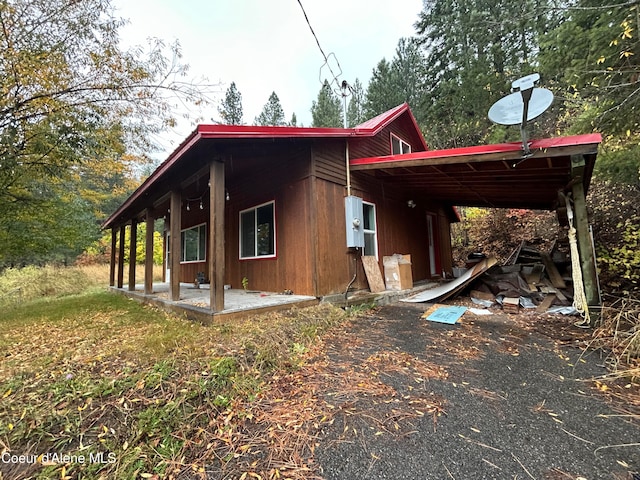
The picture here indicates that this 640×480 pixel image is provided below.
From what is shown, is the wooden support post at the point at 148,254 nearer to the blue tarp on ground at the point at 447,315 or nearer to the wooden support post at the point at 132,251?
the wooden support post at the point at 132,251

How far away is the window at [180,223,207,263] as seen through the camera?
8841mm

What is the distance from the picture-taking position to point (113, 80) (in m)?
→ 5.78

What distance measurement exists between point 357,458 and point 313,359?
1.40 metres

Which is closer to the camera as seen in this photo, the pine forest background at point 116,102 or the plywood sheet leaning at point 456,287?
the pine forest background at point 116,102

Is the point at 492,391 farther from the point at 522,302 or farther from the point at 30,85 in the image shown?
the point at 30,85

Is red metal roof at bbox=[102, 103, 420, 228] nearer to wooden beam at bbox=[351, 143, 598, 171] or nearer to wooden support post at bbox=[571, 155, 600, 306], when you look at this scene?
wooden beam at bbox=[351, 143, 598, 171]

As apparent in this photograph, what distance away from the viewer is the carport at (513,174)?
3.67m

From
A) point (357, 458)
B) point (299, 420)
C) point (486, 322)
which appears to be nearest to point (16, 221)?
point (299, 420)

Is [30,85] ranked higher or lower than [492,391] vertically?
higher

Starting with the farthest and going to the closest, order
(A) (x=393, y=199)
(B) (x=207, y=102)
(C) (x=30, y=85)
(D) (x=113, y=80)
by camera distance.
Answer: (A) (x=393, y=199) < (B) (x=207, y=102) < (D) (x=113, y=80) < (C) (x=30, y=85)

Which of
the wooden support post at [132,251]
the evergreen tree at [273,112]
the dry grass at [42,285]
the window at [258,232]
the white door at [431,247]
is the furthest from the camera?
the evergreen tree at [273,112]

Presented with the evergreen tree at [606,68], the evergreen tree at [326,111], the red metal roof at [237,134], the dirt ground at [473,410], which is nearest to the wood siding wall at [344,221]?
the red metal roof at [237,134]

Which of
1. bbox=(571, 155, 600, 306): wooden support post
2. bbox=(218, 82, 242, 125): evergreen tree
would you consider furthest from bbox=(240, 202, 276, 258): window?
bbox=(218, 82, 242, 125): evergreen tree

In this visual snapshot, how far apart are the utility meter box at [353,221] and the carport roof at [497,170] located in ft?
2.58
